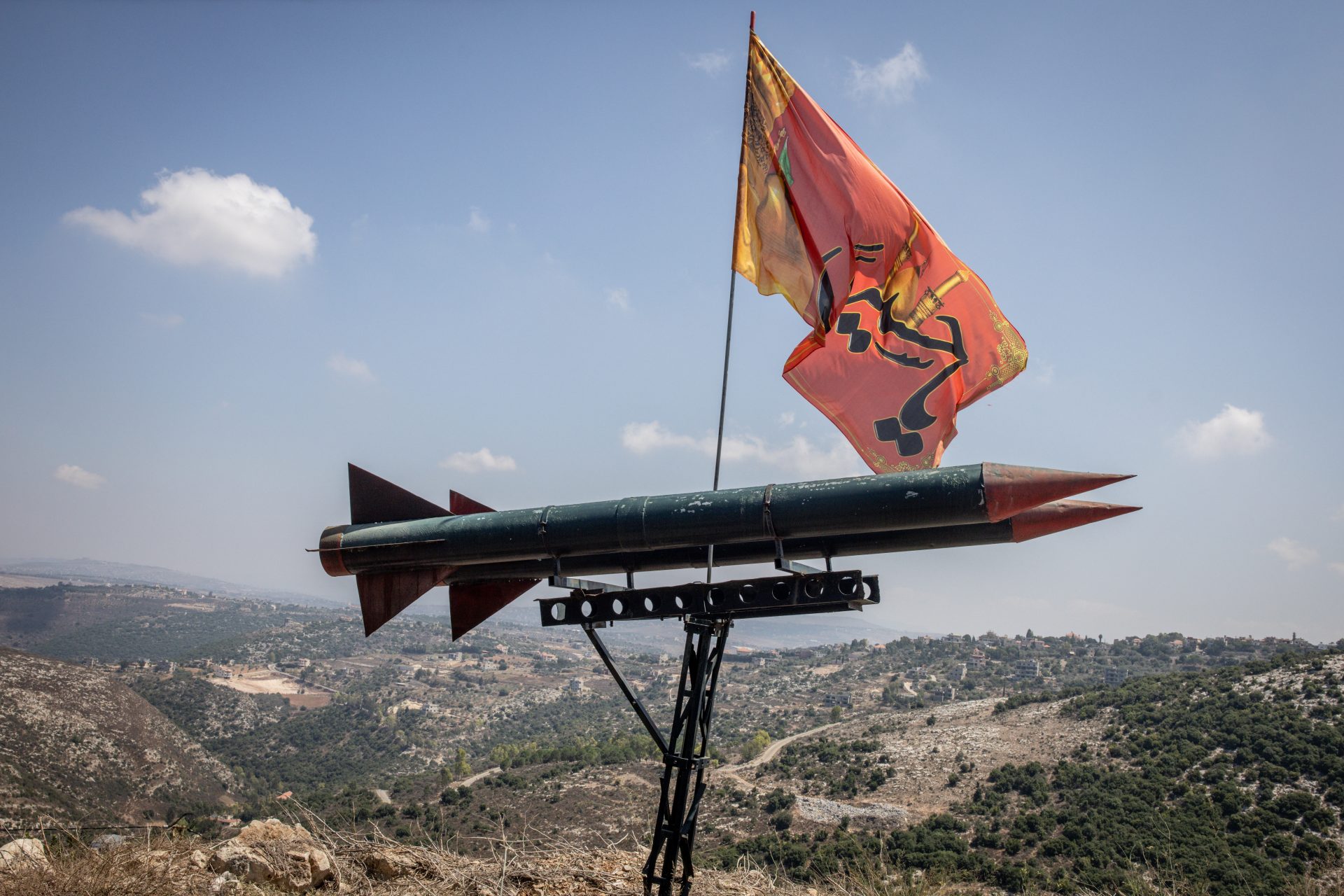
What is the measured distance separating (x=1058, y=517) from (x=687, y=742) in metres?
4.61

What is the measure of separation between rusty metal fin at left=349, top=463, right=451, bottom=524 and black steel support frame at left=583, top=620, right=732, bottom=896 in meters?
3.19

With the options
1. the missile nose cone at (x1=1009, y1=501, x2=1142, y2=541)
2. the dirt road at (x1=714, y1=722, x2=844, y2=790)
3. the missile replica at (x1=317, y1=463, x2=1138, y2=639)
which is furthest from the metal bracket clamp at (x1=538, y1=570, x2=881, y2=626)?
the dirt road at (x1=714, y1=722, x2=844, y2=790)

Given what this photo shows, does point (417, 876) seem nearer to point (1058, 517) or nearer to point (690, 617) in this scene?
point (690, 617)

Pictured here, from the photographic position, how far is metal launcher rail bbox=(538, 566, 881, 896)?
8.74m

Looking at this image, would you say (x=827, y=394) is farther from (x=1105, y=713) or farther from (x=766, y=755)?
(x=766, y=755)

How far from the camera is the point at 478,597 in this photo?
11383 millimetres

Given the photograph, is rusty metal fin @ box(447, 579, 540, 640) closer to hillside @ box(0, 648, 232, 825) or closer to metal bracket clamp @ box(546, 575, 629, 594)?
metal bracket clamp @ box(546, 575, 629, 594)

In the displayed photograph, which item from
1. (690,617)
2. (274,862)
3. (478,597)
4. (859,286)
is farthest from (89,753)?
(859,286)

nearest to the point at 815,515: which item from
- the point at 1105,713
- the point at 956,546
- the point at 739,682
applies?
the point at 956,546

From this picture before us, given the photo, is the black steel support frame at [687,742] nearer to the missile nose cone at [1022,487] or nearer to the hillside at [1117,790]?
the missile nose cone at [1022,487]

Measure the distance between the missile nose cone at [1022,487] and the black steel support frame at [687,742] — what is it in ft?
10.9

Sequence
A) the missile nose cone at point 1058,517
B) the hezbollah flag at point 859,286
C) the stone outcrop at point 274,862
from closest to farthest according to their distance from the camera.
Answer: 1. the missile nose cone at point 1058,517
2. the hezbollah flag at point 859,286
3. the stone outcrop at point 274,862

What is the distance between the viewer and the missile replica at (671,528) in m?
7.98

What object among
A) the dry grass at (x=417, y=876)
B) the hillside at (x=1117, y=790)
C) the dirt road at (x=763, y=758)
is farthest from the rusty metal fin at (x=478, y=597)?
the dirt road at (x=763, y=758)
